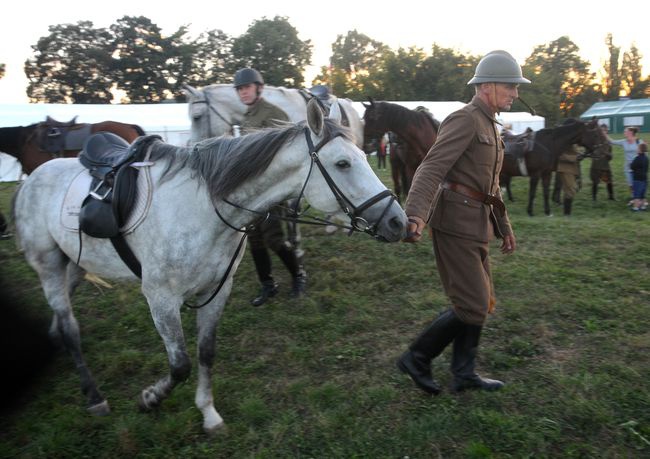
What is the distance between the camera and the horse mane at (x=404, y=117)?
316 inches

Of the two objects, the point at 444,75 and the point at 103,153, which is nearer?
the point at 103,153

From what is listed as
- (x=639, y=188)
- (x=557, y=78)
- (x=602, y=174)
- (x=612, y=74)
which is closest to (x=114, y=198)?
(x=639, y=188)

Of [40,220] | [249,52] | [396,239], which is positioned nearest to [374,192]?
[396,239]

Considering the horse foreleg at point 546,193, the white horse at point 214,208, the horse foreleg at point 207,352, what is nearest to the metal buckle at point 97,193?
the white horse at point 214,208

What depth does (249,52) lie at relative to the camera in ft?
153

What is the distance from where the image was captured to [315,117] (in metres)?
2.68

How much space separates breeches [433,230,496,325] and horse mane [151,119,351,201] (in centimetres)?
99

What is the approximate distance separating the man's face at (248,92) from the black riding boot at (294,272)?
1739mm

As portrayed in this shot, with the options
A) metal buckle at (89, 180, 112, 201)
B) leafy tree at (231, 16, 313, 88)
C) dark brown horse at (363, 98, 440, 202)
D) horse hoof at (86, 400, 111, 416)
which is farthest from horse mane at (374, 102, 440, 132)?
leafy tree at (231, 16, 313, 88)

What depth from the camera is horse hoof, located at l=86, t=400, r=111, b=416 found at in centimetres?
338

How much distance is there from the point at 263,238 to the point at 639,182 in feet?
30.8

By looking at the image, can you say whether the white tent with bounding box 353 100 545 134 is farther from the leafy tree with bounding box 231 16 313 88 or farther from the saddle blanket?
the saddle blanket

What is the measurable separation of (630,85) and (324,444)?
70670mm

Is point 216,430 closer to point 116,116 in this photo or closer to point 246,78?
point 246,78
